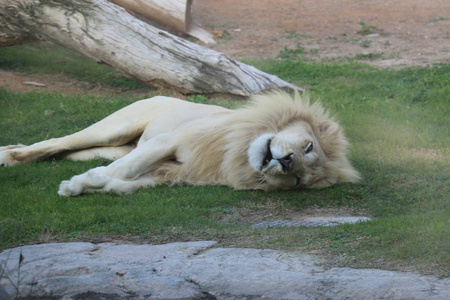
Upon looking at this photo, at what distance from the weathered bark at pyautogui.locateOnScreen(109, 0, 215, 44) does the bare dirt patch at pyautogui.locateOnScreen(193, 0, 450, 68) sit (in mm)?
681

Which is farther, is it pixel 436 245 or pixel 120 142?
pixel 120 142

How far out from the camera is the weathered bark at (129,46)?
9.32 meters

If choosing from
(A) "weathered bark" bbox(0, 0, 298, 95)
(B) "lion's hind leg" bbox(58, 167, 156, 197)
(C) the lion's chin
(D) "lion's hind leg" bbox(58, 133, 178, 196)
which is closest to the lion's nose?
(C) the lion's chin

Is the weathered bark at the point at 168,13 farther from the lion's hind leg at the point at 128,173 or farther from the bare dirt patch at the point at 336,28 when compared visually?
the lion's hind leg at the point at 128,173

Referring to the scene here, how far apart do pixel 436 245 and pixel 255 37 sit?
35.8ft

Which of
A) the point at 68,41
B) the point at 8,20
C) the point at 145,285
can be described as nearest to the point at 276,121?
the point at 145,285

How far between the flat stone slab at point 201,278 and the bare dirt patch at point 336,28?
8738mm

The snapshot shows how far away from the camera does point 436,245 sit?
3.60m

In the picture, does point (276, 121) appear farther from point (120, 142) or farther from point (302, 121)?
point (120, 142)

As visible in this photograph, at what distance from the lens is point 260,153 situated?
546cm

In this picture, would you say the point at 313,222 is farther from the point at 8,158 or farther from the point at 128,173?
the point at 8,158

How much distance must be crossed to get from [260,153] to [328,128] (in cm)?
115

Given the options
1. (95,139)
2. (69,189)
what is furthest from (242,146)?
(95,139)

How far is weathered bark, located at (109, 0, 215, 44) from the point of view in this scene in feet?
42.0
